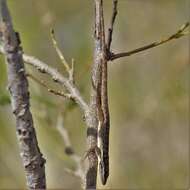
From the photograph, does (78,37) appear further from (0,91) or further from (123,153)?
(0,91)

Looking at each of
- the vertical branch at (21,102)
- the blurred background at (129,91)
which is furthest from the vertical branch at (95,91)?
the blurred background at (129,91)

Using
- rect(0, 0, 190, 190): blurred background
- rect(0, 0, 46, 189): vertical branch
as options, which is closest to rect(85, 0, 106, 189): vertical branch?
rect(0, 0, 46, 189): vertical branch

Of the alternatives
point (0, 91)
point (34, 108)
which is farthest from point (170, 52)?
point (0, 91)

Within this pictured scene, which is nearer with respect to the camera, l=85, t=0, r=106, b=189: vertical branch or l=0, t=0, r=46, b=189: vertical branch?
l=0, t=0, r=46, b=189: vertical branch

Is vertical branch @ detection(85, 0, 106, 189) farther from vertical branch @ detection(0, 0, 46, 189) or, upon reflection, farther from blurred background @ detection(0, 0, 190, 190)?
blurred background @ detection(0, 0, 190, 190)

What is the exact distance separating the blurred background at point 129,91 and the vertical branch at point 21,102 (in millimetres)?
2566

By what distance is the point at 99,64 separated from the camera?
1.08 meters

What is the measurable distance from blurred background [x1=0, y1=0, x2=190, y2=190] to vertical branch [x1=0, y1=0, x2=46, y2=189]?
2.57m

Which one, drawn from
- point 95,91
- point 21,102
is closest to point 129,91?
point 95,91

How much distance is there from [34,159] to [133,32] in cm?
409

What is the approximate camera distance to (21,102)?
90 cm

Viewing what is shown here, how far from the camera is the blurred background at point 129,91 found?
404cm

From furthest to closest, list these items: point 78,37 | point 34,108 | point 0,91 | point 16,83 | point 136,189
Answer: point 78,37 → point 136,189 → point 34,108 → point 0,91 → point 16,83

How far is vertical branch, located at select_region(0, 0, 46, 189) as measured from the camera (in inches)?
33.4
